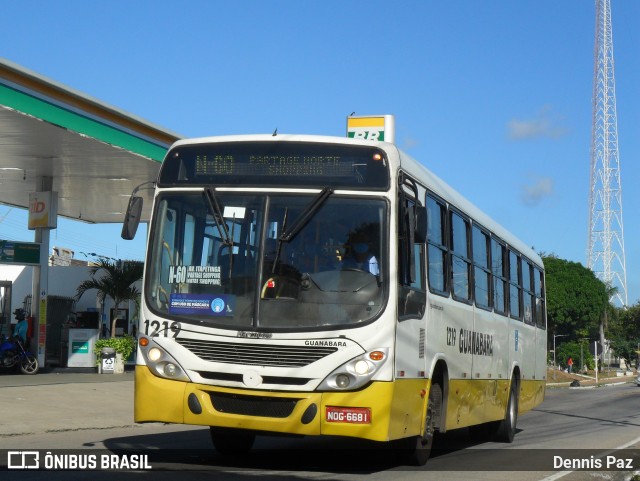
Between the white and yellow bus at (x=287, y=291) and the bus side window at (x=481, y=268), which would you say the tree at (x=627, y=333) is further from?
the white and yellow bus at (x=287, y=291)

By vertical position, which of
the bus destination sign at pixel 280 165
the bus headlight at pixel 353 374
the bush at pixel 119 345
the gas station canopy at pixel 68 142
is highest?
the gas station canopy at pixel 68 142

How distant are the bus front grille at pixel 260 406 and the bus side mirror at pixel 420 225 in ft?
6.60

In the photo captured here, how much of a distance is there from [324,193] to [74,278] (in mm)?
35146

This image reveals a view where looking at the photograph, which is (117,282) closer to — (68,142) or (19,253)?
(19,253)

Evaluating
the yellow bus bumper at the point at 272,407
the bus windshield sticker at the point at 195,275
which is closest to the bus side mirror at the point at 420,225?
the yellow bus bumper at the point at 272,407

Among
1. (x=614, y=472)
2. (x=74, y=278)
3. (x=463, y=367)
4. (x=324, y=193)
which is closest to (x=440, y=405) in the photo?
(x=463, y=367)

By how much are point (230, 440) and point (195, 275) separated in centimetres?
255

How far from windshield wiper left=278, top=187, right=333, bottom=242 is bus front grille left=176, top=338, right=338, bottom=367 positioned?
1.05 meters

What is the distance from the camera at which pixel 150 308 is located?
9.93 metres

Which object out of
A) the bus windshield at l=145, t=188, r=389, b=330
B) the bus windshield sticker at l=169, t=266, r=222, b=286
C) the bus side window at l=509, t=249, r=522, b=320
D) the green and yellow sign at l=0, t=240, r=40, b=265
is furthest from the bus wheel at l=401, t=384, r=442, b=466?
the green and yellow sign at l=0, t=240, r=40, b=265

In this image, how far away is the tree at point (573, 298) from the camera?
9988 centimetres

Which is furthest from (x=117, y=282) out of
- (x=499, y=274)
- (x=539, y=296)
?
(x=499, y=274)

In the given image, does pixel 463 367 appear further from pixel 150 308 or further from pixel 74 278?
pixel 74 278

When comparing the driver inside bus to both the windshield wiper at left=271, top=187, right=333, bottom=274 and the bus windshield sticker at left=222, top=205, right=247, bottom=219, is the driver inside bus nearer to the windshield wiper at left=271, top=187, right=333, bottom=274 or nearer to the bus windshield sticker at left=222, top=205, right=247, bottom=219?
the windshield wiper at left=271, top=187, right=333, bottom=274
